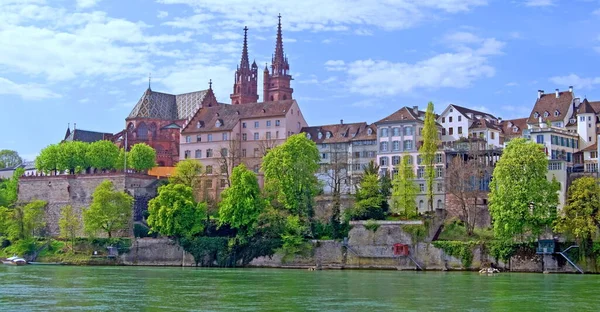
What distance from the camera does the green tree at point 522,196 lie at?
7788cm

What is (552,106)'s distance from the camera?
104375mm

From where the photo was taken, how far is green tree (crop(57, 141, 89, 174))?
116062 millimetres

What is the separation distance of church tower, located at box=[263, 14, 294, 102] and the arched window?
27.8 m

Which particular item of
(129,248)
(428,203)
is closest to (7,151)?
(129,248)

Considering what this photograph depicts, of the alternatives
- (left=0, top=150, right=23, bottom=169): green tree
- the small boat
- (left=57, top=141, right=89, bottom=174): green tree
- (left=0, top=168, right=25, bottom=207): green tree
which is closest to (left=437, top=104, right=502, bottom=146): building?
(left=57, top=141, right=89, bottom=174): green tree

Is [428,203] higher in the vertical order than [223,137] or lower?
lower

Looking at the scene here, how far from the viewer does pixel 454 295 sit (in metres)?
52.8

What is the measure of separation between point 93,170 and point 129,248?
85.3 feet

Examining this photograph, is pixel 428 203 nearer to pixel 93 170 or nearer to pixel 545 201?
pixel 545 201

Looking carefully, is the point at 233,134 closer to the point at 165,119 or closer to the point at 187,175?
the point at 187,175

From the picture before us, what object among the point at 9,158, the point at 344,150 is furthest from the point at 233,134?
the point at 9,158

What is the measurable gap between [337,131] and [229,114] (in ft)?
48.3

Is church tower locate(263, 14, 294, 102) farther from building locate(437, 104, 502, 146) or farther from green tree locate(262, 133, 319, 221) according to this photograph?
green tree locate(262, 133, 319, 221)

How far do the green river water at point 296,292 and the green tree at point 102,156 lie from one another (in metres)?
42.5
